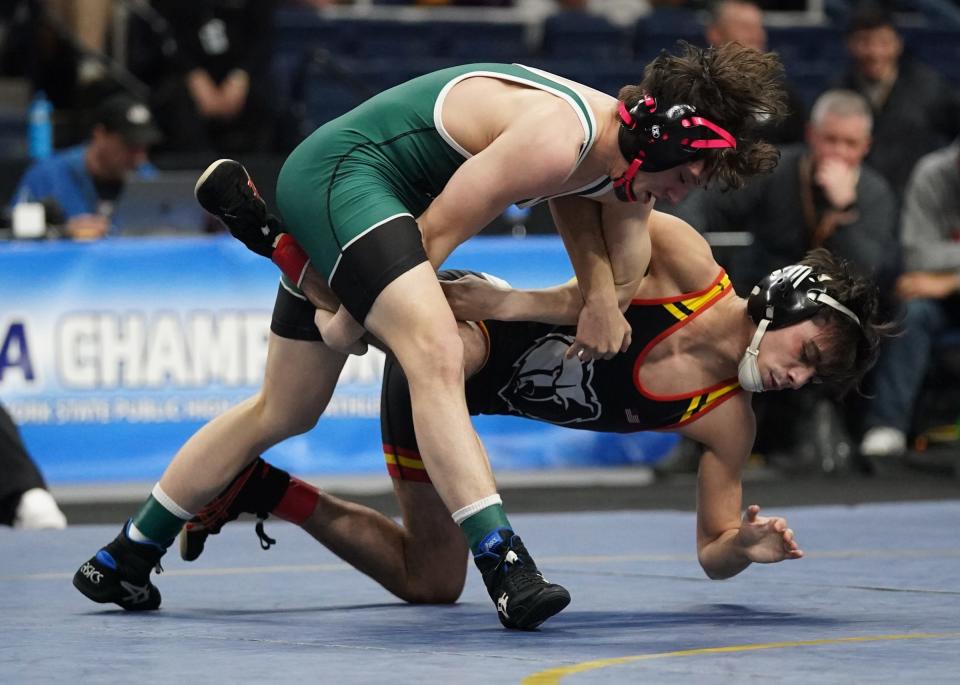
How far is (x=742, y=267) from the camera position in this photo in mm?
7566

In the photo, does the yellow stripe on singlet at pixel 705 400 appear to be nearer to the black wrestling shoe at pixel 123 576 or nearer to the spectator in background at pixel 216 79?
the black wrestling shoe at pixel 123 576

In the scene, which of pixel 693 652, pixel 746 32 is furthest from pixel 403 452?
pixel 746 32

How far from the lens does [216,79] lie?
9.89 meters

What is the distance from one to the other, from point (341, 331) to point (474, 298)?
0.34 meters

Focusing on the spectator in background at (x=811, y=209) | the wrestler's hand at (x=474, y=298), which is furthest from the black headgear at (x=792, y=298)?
the spectator in background at (x=811, y=209)

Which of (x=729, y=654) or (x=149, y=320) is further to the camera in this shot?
(x=149, y=320)

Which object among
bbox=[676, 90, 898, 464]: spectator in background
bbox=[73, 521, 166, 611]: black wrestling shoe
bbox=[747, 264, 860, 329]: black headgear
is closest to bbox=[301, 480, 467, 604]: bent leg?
bbox=[73, 521, 166, 611]: black wrestling shoe

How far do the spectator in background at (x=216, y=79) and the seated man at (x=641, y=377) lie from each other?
16.6 ft

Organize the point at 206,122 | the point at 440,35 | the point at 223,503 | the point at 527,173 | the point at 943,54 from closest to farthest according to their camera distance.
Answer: the point at 527,173 < the point at 223,503 < the point at 206,122 < the point at 440,35 < the point at 943,54

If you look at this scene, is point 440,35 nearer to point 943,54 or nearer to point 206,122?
point 206,122

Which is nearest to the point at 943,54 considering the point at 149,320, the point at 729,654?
the point at 149,320

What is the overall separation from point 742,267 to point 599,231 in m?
3.76

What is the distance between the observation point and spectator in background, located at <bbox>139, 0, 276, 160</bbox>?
9469mm

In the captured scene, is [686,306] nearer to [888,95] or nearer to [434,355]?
[434,355]
